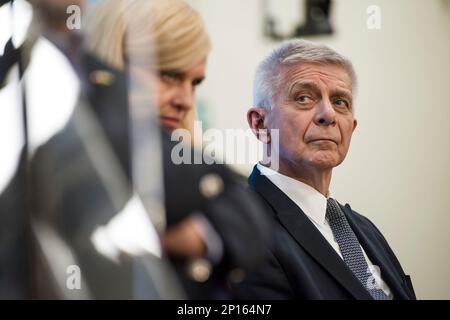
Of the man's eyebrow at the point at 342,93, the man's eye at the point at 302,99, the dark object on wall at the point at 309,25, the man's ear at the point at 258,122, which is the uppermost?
the dark object on wall at the point at 309,25

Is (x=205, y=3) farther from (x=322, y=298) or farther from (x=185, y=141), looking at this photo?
(x=322, y=298)

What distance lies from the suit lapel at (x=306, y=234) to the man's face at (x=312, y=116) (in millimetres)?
63

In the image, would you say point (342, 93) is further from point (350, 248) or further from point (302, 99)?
point (350, 248)

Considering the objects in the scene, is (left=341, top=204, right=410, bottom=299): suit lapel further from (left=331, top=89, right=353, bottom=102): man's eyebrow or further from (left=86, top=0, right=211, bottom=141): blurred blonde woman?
(left=86, top=0, right=211, bottom=141): blurred blonde woman

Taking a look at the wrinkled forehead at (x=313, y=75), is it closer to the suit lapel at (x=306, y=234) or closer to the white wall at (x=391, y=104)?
the white wall at (x=391, y=104)

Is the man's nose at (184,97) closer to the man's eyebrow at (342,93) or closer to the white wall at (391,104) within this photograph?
the white wall at (391,104)

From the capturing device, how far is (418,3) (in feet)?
4.75

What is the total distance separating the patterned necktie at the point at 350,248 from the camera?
4.43 ft

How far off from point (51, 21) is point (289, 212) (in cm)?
66

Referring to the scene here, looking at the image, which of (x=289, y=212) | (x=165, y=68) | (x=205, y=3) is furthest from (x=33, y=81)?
(x=289, y=212)

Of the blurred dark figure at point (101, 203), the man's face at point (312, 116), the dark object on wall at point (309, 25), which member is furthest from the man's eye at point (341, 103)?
A: the blurred dark figure at point (101, 203)

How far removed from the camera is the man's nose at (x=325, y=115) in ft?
4.54

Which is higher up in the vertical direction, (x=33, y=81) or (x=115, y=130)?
(x=33, y=81)

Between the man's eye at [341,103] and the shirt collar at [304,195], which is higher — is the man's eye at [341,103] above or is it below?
above
